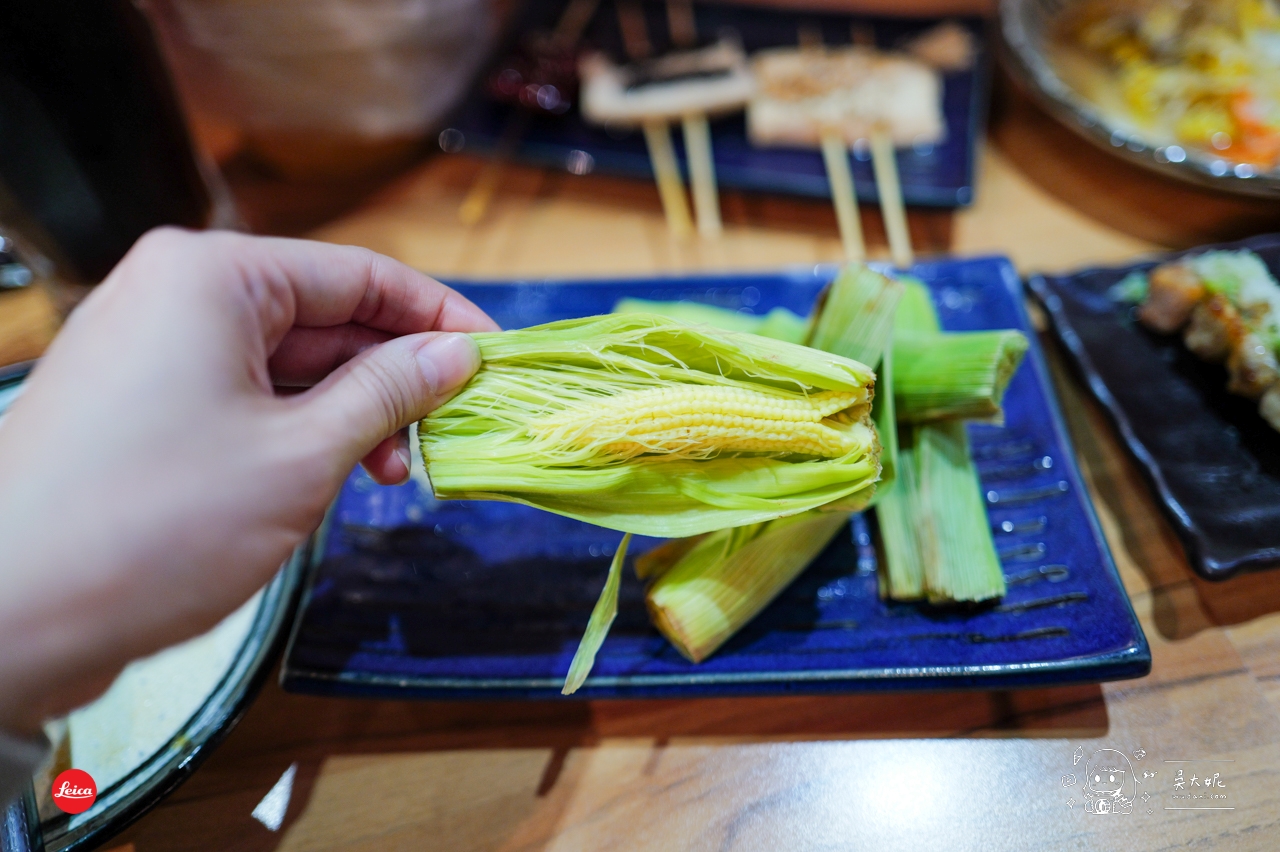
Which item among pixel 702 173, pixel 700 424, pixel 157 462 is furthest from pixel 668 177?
pixel 157 462

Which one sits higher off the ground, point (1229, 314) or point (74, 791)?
point (1229, 314)

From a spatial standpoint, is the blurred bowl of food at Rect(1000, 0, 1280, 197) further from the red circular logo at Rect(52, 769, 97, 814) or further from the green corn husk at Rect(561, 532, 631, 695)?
the red circular logo at Rect(52, 769, 97, 814)

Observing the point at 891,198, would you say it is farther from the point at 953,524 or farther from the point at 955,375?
the point at 953,524

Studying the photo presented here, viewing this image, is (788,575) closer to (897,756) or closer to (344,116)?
(897,756)

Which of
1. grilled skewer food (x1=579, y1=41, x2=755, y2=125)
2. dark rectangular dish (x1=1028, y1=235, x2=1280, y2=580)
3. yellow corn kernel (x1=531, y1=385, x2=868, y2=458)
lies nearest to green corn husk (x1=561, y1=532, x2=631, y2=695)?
yellow corn kernel (x1=531, y1=385, x2=868, y2=458)

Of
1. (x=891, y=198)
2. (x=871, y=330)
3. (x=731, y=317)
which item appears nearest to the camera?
(x=871, y=330)

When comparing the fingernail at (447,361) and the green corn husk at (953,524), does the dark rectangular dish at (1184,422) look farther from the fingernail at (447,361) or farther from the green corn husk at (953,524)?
the fingernail at (447,361)

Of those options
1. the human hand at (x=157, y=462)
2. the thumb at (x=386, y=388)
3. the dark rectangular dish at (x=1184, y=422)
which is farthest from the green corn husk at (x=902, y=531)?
the human hand at (x=157, y=462)
